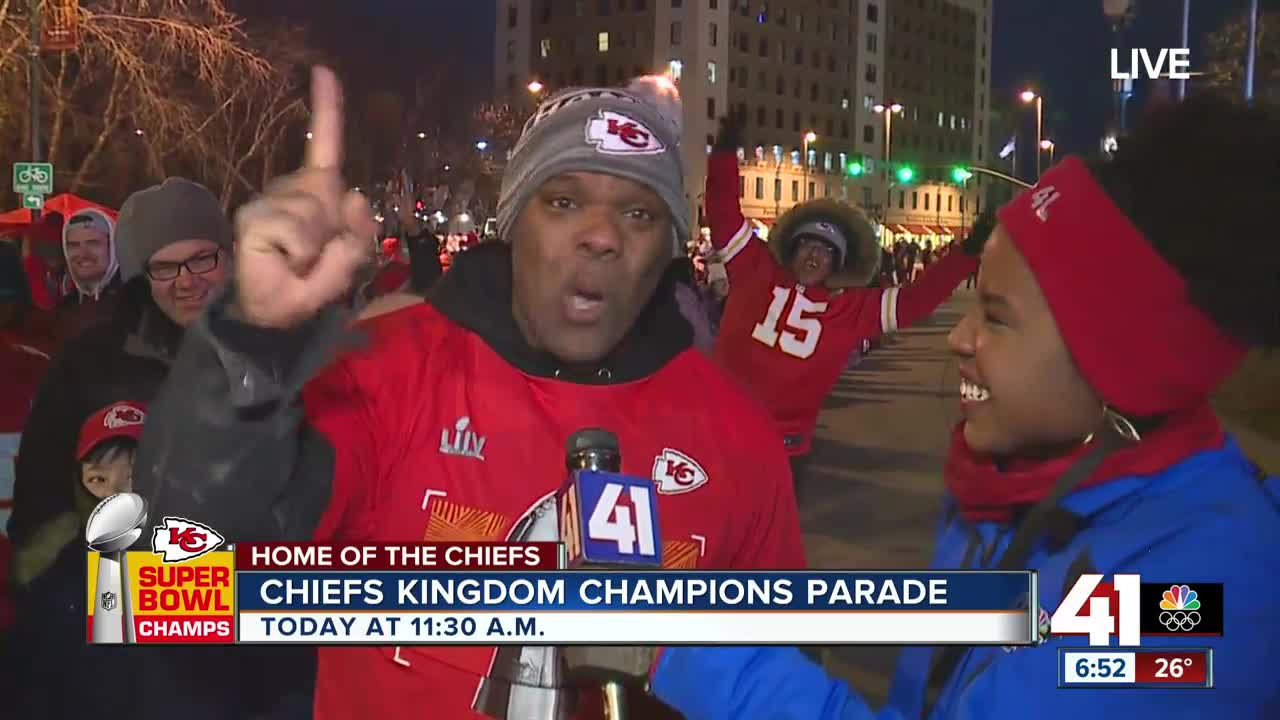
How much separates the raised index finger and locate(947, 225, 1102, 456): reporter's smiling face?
0.93m

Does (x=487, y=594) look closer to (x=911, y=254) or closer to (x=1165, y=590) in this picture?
(x=1165, y=590)

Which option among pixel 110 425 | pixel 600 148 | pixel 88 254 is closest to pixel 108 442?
pixel 110 425

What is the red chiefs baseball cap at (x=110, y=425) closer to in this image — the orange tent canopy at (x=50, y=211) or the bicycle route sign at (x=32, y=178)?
the orange tent canopy at (x=50, y=211)

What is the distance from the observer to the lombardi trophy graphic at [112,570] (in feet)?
6.24

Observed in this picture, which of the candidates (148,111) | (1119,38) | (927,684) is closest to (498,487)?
(927,684)

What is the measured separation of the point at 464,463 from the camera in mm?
1878

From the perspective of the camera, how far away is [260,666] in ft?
7.77

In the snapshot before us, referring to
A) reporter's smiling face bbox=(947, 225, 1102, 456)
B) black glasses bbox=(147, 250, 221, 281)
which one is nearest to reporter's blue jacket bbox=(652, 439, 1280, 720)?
Result: reporter's smiling face bbox=(947, 225, 1102, 456)

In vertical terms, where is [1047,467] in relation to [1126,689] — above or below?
above

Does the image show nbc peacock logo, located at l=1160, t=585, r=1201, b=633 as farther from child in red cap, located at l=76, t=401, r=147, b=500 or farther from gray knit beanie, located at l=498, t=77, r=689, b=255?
child in red cap, located at l=76, t=401, r=147, b=500

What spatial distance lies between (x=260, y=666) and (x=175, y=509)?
89cm

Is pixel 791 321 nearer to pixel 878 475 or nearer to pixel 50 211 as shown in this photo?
pixel 878 475

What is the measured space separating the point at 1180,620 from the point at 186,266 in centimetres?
246

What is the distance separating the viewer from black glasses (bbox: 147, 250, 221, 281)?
9.83ft
